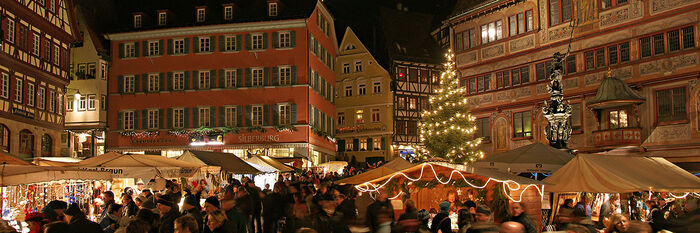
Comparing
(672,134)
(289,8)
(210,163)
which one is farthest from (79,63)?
(672,134)

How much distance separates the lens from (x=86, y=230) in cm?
718

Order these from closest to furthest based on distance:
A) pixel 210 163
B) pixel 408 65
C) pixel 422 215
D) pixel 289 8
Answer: pixel 422 215 → pixel 210 163 → pixel 289 8 → pixel 408 65

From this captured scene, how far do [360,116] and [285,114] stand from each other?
10614 mm

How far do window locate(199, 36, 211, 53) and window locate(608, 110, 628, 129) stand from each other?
2468 cm

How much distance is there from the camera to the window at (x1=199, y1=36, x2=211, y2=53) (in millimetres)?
42000

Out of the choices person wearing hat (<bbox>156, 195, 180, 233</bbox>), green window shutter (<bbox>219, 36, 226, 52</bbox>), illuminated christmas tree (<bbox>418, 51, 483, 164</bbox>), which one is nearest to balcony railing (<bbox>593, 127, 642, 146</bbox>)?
illuminated christmas tree (<bbox>418, 51, 483, 164</bbox>)

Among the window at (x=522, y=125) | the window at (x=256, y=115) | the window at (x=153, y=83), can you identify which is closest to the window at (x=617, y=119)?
the window at (x=522, y=125)

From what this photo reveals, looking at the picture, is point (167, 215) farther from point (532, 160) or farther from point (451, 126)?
point (451, 126)

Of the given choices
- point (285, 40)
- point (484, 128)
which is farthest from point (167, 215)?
point (285, 40)

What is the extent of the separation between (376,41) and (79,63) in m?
22.1

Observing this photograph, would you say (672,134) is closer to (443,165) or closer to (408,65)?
(443,165)

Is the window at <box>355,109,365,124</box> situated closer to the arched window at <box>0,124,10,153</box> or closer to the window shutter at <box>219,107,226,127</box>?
the window shutter at <box>219,107,226,127</box>

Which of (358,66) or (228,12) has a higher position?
(228,12)

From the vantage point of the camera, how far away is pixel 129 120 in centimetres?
4297
